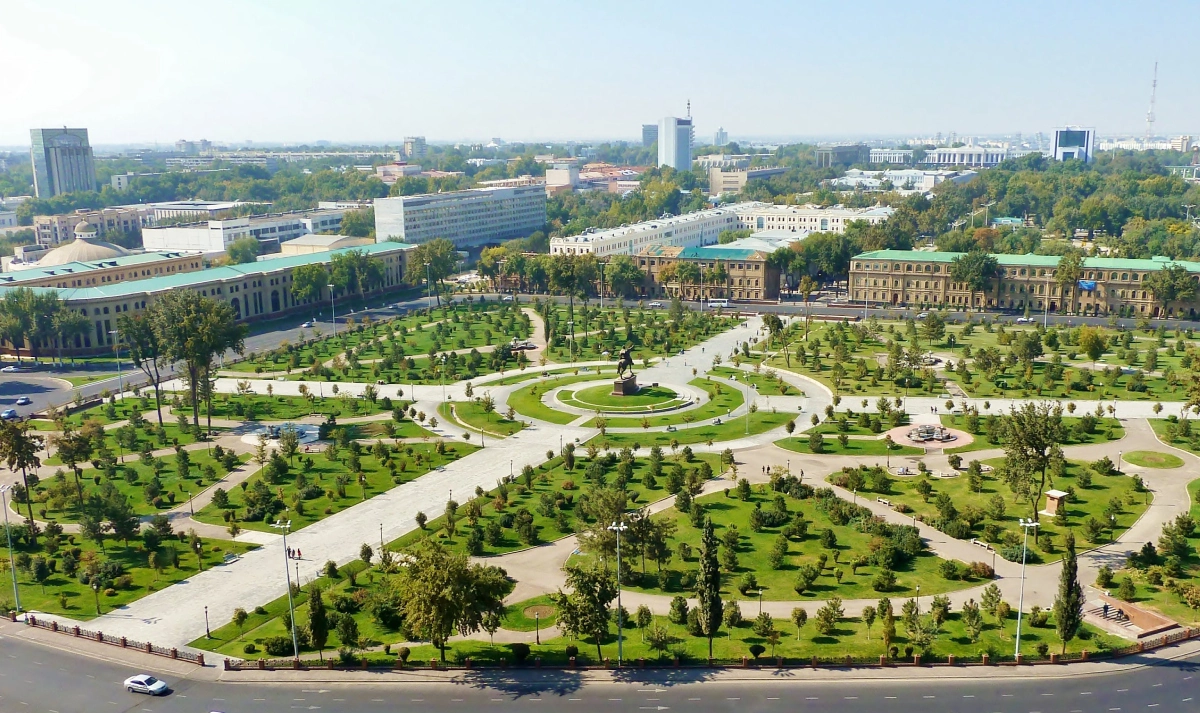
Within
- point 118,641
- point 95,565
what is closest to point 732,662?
point 118,641

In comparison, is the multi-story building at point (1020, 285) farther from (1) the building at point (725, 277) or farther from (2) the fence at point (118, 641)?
(2) the fence at point (118, 641)

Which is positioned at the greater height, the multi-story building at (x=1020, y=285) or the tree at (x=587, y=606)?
the multi-story building at (x=1020, y=285)

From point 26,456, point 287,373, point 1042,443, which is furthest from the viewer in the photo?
point 287,373

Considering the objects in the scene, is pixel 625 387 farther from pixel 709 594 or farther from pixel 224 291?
pixel 224 291

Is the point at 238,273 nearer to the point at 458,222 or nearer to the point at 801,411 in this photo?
the point at 458,222

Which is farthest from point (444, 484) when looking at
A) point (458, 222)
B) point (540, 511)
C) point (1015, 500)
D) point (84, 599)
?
point (458, 222)

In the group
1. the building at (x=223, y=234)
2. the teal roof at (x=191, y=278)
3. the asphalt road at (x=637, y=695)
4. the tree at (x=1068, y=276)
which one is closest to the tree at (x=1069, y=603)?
the asphalt road at (x=637, y=695)

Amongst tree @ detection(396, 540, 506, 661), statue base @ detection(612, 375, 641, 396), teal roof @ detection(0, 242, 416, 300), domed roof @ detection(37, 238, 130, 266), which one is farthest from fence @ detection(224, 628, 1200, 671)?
domed roof @ detection(37, 238, 130, 266)
